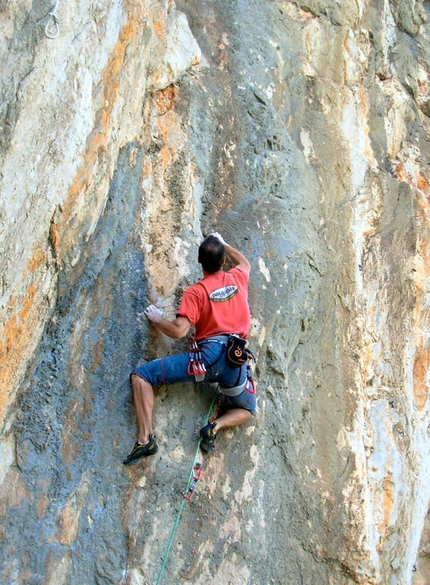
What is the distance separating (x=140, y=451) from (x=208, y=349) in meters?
0.84

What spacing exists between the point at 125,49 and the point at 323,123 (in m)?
2.80

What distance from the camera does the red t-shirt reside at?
4.53m

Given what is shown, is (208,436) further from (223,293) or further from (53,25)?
(53,25)

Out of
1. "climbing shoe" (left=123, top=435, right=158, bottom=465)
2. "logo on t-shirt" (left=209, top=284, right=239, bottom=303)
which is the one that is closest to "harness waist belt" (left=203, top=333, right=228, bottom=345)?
"logo on t-shirt" (left=209, top=284, right=239, bottom=303)

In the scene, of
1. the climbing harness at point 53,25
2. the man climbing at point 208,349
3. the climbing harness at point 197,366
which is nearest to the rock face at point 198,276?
the climbing harness at point 53,25

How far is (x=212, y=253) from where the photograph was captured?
459 centimetres

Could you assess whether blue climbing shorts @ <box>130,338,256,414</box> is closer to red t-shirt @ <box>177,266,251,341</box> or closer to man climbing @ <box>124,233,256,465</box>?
man climbing @ <box>124,233,256,465</box>

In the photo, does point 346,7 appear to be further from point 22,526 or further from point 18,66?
point 22,526

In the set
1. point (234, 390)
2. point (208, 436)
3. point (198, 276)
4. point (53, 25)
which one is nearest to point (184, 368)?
point (234, 390)

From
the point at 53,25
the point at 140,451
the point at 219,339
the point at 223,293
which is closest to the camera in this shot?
the point at 53,25

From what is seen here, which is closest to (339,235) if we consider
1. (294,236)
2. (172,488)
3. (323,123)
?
(294,236)

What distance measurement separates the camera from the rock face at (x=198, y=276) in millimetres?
4047

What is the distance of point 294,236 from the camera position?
5773mm

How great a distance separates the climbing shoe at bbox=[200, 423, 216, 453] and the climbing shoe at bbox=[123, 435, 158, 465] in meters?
0.38
